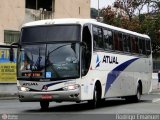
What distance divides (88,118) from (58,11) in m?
29.1

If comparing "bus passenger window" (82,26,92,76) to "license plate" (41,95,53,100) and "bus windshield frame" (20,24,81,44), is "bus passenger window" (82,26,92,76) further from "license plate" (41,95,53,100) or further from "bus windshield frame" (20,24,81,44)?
"license plate" (41,95,53,100)

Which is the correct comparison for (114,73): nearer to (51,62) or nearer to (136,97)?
(136,97)

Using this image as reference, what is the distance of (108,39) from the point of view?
23.1 meters

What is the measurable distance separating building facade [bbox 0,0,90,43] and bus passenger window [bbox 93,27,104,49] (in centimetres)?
1898

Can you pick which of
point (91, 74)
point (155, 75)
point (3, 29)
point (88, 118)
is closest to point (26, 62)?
point (91, 74)

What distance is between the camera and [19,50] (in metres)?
20.5

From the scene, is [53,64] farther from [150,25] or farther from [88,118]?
[150,25]

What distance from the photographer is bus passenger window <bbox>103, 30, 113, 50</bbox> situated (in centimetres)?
2275

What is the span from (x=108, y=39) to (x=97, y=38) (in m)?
1.58

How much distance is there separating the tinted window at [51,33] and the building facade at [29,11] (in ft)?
64.9

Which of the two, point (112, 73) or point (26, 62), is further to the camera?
point (112, 73)

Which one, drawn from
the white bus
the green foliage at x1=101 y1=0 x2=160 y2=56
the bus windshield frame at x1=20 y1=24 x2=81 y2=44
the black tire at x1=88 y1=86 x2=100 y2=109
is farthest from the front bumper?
the green foliage at x1=101 y1=0 x2=160 y2=56

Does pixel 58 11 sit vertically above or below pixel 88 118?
above

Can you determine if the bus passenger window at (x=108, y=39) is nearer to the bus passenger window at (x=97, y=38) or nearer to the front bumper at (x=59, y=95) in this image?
the bus passenger window at (x=97, y=38)
